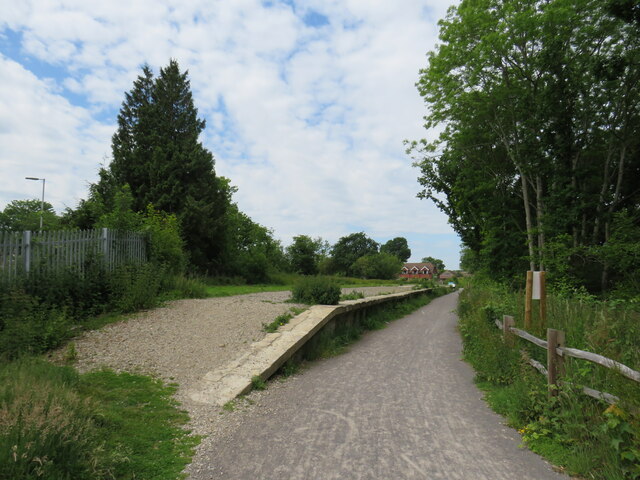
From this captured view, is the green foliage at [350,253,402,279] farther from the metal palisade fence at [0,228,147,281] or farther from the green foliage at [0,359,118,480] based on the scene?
the green foliage at [0,359,118,480]

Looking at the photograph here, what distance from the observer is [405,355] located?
8.50m

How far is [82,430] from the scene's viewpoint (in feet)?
10.1

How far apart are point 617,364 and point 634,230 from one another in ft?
30.1

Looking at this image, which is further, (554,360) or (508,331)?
(508,331)

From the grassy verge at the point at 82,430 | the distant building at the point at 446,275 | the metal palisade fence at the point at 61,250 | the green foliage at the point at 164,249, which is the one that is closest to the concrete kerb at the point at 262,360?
the grassy verge at the point at 82,430

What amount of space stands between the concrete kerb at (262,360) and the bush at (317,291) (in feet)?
4.04

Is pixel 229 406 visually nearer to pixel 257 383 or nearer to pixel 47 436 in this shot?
pixel 257 383

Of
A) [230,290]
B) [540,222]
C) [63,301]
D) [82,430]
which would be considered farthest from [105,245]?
[540,222]

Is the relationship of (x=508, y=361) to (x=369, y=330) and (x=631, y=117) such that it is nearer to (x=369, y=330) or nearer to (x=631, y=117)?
(x=369, y=330)

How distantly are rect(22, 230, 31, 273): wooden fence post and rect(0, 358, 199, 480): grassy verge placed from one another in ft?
Answer: 11.9

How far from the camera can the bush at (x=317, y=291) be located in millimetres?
10891

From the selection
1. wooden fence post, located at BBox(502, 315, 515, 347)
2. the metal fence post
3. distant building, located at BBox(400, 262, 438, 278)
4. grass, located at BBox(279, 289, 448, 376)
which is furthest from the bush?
distant building, located at BBox(400, 262, 438, 278)

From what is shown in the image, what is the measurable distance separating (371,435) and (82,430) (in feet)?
8.76

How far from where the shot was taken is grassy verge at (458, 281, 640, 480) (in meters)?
3.03
